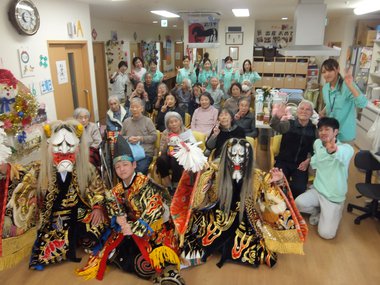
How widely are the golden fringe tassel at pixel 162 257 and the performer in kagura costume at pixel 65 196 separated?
0.50 meters

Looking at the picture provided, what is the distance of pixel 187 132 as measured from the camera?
324cm

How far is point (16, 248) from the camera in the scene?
230cm

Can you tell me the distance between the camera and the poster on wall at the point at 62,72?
455cm

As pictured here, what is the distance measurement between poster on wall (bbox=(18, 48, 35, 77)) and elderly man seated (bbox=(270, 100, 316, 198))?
2.92 meters

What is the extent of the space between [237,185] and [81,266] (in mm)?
1381

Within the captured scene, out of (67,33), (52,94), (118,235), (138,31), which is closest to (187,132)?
(118,235)

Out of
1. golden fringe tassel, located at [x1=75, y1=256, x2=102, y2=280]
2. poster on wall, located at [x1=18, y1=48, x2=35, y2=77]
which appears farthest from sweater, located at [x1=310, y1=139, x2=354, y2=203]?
poster on wall, located at [x1=18, y1=48, x2=35, y2=77]

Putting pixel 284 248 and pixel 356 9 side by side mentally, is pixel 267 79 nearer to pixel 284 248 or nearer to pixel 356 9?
pixel 356 9

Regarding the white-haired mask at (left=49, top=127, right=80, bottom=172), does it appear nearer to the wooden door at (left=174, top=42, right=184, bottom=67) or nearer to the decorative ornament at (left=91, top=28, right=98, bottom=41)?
the decorative ornament at (left=91, top=28, right=98, bottom=41)

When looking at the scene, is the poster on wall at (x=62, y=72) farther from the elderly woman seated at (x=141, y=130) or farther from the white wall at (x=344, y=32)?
the white wall at (x=344, y=32)

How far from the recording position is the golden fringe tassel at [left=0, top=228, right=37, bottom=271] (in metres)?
2.24

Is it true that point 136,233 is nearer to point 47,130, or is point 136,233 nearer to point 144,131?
→ point 47,130

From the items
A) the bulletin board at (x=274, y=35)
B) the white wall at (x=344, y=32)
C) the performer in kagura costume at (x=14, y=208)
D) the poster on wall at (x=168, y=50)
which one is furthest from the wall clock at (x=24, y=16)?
the poster on wall at (x=168, y=50)

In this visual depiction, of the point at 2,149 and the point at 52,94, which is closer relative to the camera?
the point at 2,149
